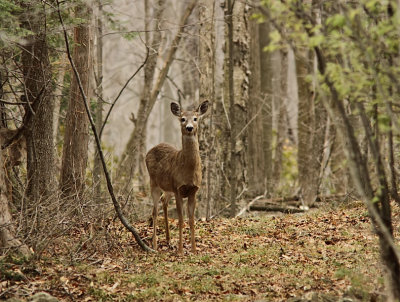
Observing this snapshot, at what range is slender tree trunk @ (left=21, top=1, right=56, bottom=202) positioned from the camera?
9316mm

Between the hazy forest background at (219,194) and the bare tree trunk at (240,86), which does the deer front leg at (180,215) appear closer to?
the hazy forest background at (219,194)

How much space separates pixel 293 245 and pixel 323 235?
754mm

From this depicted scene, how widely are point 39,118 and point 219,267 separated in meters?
3.75

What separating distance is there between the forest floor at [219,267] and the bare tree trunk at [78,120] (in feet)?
4.93

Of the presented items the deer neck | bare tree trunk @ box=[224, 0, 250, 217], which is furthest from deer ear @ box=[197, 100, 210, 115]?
bare tree trunk @ box=[224, 0, 250, 217]

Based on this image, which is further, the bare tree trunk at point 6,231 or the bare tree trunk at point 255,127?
the bare tree trunk at point 255,127

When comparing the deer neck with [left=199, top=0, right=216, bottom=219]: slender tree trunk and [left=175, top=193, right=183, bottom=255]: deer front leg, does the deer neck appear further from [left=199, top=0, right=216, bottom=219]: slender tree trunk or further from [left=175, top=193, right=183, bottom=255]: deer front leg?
[left=199, top=0, right=216, bottom=219]: slender tree trunk

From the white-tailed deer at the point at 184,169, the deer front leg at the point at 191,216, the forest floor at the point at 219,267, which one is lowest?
the forest floor at the point at 219,267

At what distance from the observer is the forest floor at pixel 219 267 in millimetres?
7051

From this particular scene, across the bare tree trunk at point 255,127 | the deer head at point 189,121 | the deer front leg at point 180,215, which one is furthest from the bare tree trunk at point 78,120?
the bare tree trunk at point 255,127

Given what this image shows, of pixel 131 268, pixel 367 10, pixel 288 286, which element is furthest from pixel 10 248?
pixel 367 10

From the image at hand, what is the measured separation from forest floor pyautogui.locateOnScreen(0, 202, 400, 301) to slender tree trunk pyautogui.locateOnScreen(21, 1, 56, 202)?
1.16m

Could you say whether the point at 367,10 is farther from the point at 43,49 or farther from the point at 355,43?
the point at 43,49

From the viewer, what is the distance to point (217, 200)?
14.7 metres
